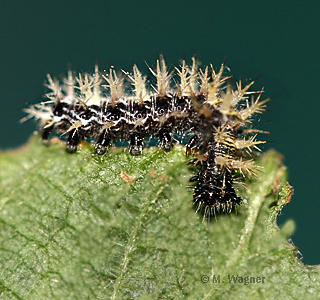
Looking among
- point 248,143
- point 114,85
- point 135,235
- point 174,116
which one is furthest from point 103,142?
point 248,143

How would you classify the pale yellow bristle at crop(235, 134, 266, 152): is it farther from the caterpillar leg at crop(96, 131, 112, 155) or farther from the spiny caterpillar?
the caterpillar leg at crop(96, 131, 112, 155)

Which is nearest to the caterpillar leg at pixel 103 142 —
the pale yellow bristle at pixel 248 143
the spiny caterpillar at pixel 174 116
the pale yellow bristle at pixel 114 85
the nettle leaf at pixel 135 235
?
the spiny caterpillar at pixel 174 116

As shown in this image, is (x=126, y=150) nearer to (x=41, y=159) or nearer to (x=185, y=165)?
(x=185, y=165)

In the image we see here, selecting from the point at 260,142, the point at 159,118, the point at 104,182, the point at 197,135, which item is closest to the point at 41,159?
the point at 104,182

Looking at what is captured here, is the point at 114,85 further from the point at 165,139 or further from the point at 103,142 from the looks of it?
the point at 165,139

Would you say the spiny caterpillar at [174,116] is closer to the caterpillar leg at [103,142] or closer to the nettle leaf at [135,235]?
the caterpillar leg at [103,142]

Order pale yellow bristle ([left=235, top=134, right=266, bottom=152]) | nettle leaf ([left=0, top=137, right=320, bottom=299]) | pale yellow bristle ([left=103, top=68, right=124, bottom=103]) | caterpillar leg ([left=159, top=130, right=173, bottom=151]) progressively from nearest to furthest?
nettle leaf ([left=0, top=137, right=320, bottom=299]) < pale yellow bristle ([left=235, top=134, right=266, bottom=152]) < caterpillar leg ([left=159, top=130, right=173, bottom=151]) < pale yellow bristle ([left=103, top=68, right=124, bottom=103])

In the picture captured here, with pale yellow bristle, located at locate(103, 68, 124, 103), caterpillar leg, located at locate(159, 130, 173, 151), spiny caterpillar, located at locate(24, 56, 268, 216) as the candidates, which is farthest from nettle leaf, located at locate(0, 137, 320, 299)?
pale yellow bristle, located at locate(103, 68, 124, 103)
